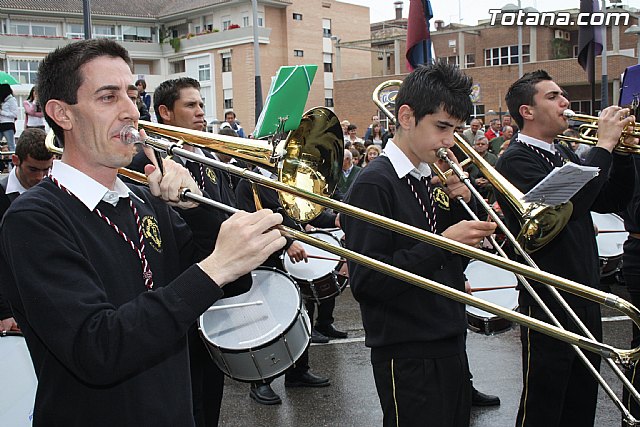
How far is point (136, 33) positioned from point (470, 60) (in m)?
25.8

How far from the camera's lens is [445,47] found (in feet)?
155

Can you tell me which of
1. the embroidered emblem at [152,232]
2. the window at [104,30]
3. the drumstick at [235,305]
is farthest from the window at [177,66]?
the embroidered emblem at [152,232]

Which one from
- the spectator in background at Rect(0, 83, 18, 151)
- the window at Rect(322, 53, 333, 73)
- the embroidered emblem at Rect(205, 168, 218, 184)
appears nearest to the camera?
the embroidered emblem at Rect(205, 168, 218, 184)

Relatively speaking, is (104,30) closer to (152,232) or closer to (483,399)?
(483,399)

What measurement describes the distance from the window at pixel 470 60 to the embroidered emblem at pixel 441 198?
45.3 m

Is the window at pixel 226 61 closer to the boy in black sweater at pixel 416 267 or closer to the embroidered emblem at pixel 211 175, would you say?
the embroidered emblem at pixel 211 175

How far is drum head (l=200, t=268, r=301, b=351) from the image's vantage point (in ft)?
12.6

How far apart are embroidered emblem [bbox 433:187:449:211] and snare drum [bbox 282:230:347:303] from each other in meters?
2.39

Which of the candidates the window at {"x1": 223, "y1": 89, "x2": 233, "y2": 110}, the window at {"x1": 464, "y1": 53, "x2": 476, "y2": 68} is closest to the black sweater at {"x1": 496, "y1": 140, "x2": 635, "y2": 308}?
the window at {"x1": 464, "y1": 53, "x2": 476, "y2": 68}

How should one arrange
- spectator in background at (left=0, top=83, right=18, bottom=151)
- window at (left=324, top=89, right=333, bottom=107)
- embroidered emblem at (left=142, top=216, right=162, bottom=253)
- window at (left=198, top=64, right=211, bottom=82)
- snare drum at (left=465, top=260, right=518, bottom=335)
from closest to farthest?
embroidered emblem at (left=142, top=216, right=162, bottom=253), snare drum at (left=465, top=260, right=518, bottom=335), spectator in background at (left=0, top=83, right=18, bottom=151), window at (left=198, top=64, right=211, bottom=82), window at (left=324, top=89, right=333, bottom=107)

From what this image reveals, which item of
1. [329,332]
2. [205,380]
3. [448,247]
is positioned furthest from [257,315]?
[329,332]

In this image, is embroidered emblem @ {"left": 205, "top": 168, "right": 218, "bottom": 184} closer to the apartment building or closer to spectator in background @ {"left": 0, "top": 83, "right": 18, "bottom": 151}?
spectator in background @ {"left": 0, "top": 83, "right": 18, "bottom": 151}

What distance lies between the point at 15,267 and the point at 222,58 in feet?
159

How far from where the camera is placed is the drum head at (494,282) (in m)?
4.70
